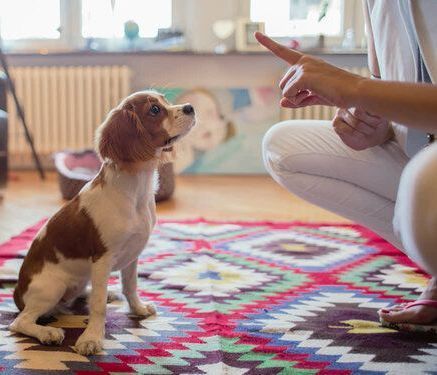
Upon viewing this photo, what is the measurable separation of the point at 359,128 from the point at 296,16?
2838mm

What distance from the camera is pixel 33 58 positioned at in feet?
13.1

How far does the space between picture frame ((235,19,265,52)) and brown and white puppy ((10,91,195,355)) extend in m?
2.60

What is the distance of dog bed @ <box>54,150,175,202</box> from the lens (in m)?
2.98

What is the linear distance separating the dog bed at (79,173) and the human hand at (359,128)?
140cm

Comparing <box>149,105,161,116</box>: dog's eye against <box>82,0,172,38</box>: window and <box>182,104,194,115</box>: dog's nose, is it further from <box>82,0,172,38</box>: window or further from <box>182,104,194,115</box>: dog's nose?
<box>82,0,172,38</box>: window

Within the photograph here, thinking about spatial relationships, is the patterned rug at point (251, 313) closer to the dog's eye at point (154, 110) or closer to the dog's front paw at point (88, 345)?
the dog's front paw at point (88, 345)

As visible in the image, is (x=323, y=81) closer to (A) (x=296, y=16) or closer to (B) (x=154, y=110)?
(B) (x=154, y=110)

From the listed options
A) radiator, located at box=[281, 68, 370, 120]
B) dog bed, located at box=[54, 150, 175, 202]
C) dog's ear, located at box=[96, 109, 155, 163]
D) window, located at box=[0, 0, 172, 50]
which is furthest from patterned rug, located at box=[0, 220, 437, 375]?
window, located at box=[0, 0, 172, 50]

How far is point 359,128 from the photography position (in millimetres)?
1435

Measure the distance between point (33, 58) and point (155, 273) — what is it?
2599 mm

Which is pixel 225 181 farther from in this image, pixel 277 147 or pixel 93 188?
pixel 93 188

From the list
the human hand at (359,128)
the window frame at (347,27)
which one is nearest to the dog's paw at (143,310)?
the human hand at (359,128)

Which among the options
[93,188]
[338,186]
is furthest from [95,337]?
[338,186]

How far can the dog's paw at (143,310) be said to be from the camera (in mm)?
1476
